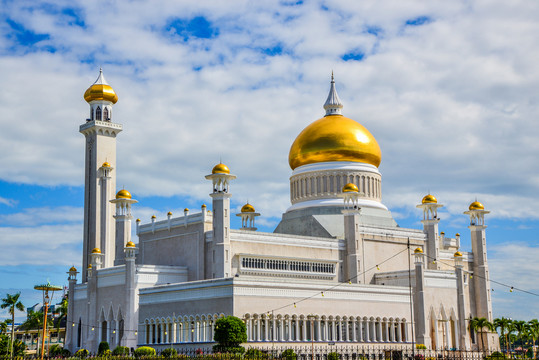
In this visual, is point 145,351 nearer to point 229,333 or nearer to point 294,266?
point 229,333

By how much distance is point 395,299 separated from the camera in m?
57.7

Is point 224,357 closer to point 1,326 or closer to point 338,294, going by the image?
point 338,294

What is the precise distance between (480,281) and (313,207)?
16.8m

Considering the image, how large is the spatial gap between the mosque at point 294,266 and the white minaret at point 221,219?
0.08m

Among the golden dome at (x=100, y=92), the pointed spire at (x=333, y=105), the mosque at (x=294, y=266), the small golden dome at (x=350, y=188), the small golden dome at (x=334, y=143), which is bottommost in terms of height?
the mosque at (x=294, y=266)

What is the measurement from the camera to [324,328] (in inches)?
2047

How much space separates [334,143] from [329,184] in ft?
12.1

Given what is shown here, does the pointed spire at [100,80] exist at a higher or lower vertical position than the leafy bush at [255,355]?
higher

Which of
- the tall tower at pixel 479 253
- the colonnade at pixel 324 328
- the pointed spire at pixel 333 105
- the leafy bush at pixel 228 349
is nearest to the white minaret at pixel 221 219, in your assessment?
the colonnade at pixel 324 328

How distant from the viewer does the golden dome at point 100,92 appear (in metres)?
Answer: 71.6

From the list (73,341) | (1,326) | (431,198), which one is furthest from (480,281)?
(1,326)

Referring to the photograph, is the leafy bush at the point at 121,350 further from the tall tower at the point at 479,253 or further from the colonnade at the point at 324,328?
the tall tower at the point at 479,253

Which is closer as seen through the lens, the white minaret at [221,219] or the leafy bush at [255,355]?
the leafy bush at [255,355]

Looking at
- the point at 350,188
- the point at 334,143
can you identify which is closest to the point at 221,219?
the point at 350,188
